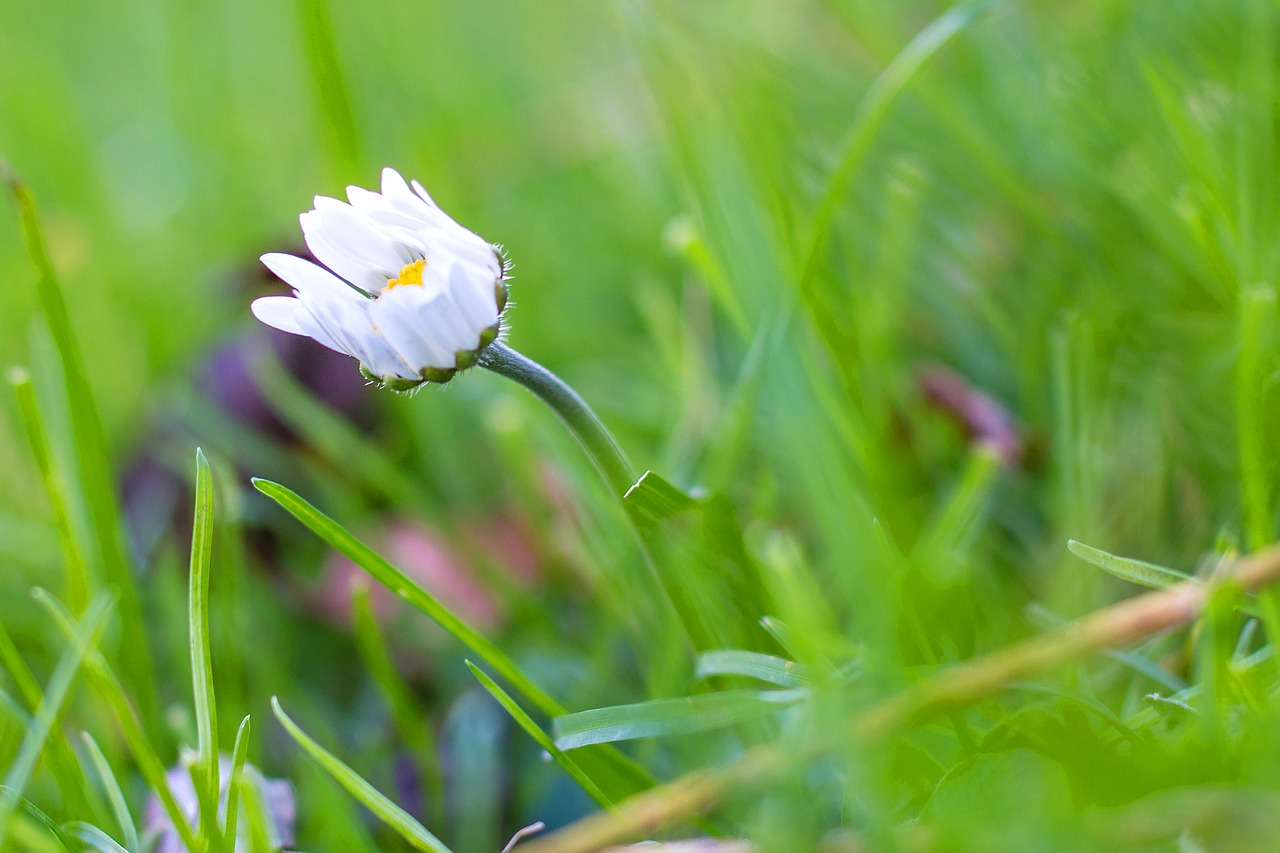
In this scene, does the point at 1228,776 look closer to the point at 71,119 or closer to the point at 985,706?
the point at 985,706

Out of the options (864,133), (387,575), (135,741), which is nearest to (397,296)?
(387,575)

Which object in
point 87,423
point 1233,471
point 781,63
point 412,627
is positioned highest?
point 781,63

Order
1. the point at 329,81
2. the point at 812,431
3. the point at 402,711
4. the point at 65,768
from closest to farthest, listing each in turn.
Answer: the point at 812,431 < the point at 65,768 < the point at 402,711 < the point at 329,81

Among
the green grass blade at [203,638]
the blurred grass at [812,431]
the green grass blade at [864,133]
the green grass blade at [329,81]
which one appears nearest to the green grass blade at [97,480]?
the blurred grass at [812,431]

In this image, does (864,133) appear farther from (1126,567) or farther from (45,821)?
(45,821)

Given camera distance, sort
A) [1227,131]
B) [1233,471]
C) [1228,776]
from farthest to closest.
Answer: [1227,131] < [1233,471] < [1228,776]

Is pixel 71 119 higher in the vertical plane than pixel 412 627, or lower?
higher

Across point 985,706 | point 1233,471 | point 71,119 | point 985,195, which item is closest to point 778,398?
point 985,706
